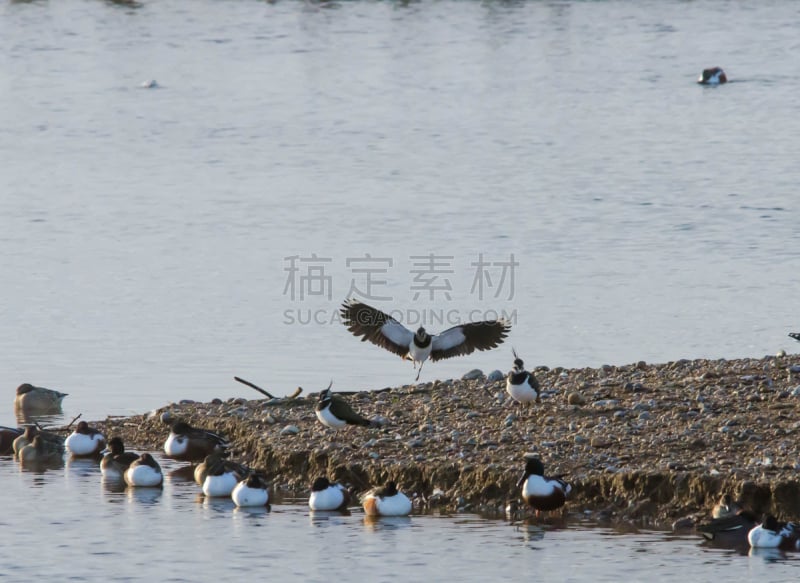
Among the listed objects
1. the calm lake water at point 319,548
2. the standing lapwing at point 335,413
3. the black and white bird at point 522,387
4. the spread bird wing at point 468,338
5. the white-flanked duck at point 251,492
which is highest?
the spread bird wing at point 468,338

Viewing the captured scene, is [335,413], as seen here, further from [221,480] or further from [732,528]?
[732,528]

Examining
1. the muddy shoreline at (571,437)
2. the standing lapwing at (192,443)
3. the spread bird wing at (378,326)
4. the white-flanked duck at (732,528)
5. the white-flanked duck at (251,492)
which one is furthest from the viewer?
the spread bird wing at (378,326)

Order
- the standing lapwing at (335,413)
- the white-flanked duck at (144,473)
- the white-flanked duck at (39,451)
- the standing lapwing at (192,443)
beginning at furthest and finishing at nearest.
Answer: the white-flanked duck at (39,451) < the standing lapwing at (192,443) < the standing lapwing at (335,413) < the white-flanked duck at (144,473)

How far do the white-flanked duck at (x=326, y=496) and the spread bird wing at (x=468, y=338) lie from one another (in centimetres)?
419

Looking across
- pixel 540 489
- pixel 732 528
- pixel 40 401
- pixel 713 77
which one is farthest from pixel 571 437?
pixel 713 77

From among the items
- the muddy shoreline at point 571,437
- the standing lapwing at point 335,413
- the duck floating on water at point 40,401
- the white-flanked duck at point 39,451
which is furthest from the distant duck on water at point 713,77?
the white-flanked duck at point 39,451

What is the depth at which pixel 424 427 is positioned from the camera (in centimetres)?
1382

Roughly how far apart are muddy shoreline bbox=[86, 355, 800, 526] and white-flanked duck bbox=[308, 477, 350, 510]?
1.89 feet

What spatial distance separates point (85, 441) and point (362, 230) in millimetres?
12095

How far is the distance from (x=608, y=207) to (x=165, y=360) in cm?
1228

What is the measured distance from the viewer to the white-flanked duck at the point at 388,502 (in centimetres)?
1209

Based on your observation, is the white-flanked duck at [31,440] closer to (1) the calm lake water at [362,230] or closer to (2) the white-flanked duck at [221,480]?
(1) the calm lake water at [362,230]

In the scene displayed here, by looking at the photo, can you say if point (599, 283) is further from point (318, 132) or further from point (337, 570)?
point (318, 132)

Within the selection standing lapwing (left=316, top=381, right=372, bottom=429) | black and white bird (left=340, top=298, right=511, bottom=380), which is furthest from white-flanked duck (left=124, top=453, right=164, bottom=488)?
black and white bird (left=340, top=298, right=511, bottom=380)
